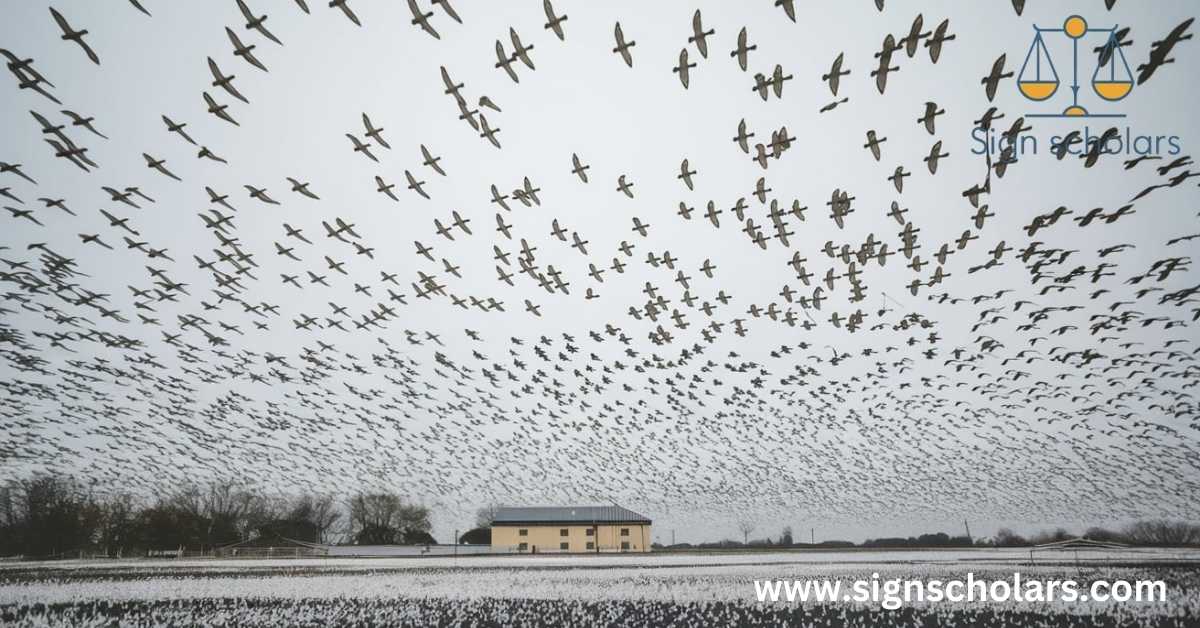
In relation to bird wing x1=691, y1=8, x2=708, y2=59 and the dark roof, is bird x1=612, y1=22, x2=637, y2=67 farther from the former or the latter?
the dark roof

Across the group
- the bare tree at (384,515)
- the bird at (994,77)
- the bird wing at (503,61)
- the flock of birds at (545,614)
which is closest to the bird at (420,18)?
the bird wing at (503,61)

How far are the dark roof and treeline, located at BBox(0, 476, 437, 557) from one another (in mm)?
24177

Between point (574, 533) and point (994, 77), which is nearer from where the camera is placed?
point (994, 77)

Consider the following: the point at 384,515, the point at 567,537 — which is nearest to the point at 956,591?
the point at 567,537

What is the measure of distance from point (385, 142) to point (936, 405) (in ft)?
103

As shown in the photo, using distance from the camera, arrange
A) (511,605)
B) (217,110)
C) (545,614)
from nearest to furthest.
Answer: (217,110) → (545,614) → (511,605)

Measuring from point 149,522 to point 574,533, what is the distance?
55353mm

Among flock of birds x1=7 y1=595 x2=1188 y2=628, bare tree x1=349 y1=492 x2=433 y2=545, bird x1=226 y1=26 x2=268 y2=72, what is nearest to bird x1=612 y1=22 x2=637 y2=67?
bird x1=226 y1=26 x2=268 y2=72

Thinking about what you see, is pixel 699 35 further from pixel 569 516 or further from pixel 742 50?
pixel 569 516

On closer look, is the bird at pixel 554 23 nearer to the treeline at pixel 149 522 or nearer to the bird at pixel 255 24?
the bird at pixel 255 24

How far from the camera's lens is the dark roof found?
9469 cm

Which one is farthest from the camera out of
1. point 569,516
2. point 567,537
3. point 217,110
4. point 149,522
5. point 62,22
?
point 569,516

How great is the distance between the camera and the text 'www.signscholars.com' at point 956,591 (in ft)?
73.3

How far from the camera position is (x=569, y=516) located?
9650 cm
